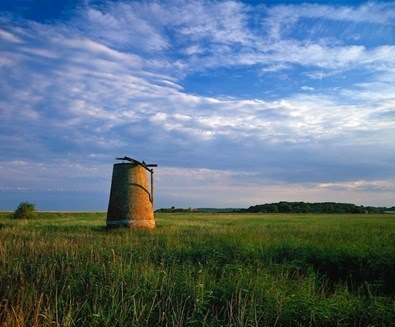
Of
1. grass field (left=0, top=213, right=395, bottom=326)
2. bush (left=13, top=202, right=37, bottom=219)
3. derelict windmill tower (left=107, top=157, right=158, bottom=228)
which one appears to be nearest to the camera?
grass field (left=0, top=213, right=395, bottom=326)

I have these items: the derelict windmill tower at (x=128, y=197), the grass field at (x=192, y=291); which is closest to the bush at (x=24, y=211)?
the derelict windmill tower at (x=128, y=197)

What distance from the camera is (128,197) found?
64.5ft

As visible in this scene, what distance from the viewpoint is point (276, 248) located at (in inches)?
491

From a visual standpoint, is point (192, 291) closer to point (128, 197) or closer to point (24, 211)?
point (128, 197)

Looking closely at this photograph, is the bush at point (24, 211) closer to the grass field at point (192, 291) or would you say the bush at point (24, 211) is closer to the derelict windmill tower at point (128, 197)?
the derelict windmill tower at point (128, 197)

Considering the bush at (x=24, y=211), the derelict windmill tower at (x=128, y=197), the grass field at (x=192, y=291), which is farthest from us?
the bush at (x=24, y=211)

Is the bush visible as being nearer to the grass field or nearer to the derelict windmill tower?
the derelict windmill tower

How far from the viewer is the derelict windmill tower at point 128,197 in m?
19.6

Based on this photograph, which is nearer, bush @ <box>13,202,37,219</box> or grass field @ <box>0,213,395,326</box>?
grass field @ <box>0,213,395,326</box>

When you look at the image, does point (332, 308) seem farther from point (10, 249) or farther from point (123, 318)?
point (10, 249)

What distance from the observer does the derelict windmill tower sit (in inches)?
773

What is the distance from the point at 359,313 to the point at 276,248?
18.8 feet

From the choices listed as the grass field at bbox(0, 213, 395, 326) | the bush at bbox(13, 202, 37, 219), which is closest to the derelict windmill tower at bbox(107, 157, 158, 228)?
the grass field at bbox(0, 213, 395, 326)

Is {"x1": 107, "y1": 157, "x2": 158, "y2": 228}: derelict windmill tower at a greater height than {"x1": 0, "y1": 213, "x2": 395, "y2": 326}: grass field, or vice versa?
{"x1": 107, "y1": 157, "x2": 158, "y2": 228}: derelict windmill tower
